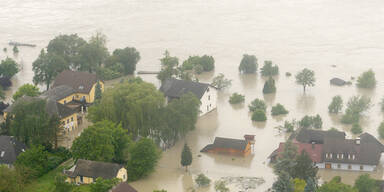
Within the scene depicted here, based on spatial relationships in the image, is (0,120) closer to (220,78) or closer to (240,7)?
(220,78)

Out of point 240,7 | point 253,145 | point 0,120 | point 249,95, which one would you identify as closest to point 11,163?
point 0,120

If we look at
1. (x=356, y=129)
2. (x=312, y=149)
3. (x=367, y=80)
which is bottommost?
(x=312, y=149)

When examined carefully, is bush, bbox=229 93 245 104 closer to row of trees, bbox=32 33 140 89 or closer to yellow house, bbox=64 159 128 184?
row of trees, bbox=32 33 140 89

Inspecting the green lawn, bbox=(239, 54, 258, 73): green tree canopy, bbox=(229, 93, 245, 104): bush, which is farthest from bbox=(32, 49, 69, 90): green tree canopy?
the green lawn

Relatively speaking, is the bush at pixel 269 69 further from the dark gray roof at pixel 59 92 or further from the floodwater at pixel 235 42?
the dark gray roof at pixel 59 92

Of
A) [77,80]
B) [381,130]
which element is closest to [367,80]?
[381,130]

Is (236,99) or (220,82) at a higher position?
(220,82)

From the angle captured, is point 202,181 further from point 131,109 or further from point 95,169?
point 131,109
